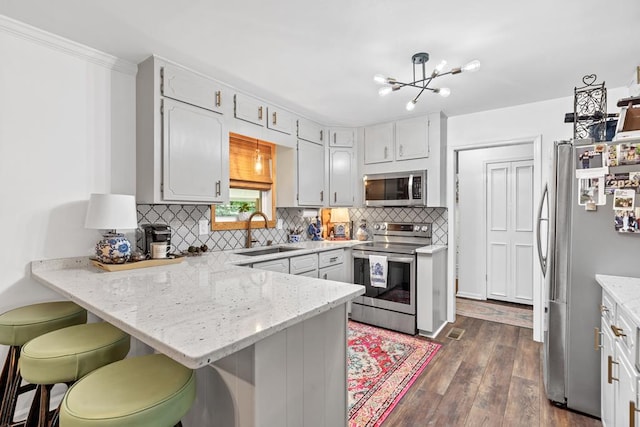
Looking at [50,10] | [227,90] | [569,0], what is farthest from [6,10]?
[569,0]

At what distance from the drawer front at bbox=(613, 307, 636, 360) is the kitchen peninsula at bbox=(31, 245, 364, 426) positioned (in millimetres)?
1145

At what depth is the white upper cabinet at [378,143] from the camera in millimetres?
3738

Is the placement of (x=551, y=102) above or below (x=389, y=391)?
above

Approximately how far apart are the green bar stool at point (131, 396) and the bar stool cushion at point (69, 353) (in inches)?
8.9

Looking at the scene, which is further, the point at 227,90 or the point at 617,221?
the point at 227,90

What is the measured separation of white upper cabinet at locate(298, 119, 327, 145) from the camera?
3.53m

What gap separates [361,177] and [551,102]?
2.06m

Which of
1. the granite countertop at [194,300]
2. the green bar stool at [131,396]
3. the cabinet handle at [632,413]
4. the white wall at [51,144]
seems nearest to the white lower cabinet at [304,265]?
the granite countertop at [194,300]

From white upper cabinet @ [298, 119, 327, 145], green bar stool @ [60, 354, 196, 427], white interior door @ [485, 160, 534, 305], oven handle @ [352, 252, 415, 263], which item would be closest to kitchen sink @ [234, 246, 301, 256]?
oven handle @ [352, 252, 415, 263]

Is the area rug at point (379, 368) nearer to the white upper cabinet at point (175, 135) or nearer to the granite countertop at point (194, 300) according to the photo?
the granite countertop at point (194, 300)

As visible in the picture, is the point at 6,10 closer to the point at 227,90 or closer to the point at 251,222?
the point at 227,90

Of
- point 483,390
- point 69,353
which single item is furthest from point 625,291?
point 69,353

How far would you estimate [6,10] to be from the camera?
1.74 metres

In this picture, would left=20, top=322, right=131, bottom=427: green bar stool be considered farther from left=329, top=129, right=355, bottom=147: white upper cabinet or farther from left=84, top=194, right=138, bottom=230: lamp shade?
left=329, top=129, right=355, bottom=147: white upper cabinet
